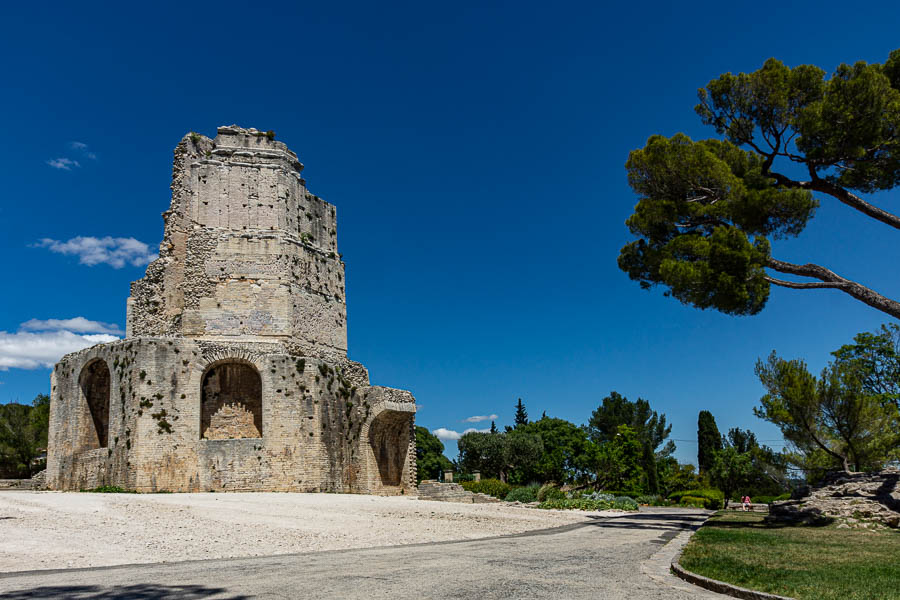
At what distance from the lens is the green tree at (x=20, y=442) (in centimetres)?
3741

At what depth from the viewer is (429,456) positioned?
54.8m

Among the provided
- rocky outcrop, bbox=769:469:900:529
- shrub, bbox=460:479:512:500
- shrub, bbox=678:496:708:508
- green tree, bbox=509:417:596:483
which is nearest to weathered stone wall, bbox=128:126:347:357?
shrub, bbox=460:479:512:500

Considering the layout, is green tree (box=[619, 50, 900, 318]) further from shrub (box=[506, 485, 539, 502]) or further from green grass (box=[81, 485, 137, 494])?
green grass (box=[81, 485, 137, 494])

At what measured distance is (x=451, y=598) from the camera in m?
6.17

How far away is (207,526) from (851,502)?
14.3m

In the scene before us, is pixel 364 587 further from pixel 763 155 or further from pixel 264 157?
pixel 264 157

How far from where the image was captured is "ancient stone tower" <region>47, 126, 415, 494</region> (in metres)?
22.0

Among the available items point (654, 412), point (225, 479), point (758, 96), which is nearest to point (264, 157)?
point (225, 479)

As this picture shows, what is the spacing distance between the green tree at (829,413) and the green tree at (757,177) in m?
3.13

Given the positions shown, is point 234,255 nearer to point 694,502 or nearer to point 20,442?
point 20,442

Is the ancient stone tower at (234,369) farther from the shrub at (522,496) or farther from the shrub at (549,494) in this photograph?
the shrub at (549,494)

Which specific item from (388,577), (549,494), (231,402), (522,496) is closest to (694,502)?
(549,494)

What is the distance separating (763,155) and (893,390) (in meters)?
19.5

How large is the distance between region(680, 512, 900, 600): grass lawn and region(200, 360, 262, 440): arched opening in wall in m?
16.8
